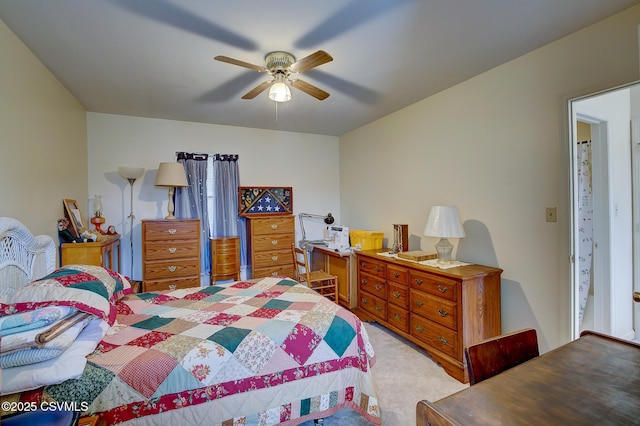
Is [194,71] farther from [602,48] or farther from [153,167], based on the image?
[602,48]

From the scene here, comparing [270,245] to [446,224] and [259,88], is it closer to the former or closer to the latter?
[259,88]

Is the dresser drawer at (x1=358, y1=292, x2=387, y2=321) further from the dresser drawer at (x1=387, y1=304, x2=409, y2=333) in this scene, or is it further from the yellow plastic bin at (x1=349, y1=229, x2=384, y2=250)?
the yellow plastic bin at (x1=349, y1=229, x2=384, y2=250)

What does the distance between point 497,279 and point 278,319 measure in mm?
1866

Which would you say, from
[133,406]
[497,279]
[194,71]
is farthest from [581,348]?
[194,71]

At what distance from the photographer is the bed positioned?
3.83 ft

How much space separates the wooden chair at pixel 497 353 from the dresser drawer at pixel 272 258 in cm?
305

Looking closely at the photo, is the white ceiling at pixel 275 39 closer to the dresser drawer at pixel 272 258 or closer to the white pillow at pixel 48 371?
the white pillow at pixel 48 371

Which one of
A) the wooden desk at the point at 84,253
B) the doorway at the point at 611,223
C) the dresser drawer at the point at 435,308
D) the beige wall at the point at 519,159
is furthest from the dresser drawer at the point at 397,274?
the wooden desk at the point at 84,253

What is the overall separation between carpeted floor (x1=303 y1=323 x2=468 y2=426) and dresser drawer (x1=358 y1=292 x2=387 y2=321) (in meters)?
0.27

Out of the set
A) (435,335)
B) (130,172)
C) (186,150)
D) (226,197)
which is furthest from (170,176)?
(435,335)

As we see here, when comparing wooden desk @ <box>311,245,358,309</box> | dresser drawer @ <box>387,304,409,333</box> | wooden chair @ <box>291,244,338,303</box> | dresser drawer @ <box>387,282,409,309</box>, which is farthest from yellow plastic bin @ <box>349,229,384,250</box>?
dresser drawer @ <box>387,304,409,333</box>

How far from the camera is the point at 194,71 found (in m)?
2.36

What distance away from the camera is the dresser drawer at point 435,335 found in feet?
7.35

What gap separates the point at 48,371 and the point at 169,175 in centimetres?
254
